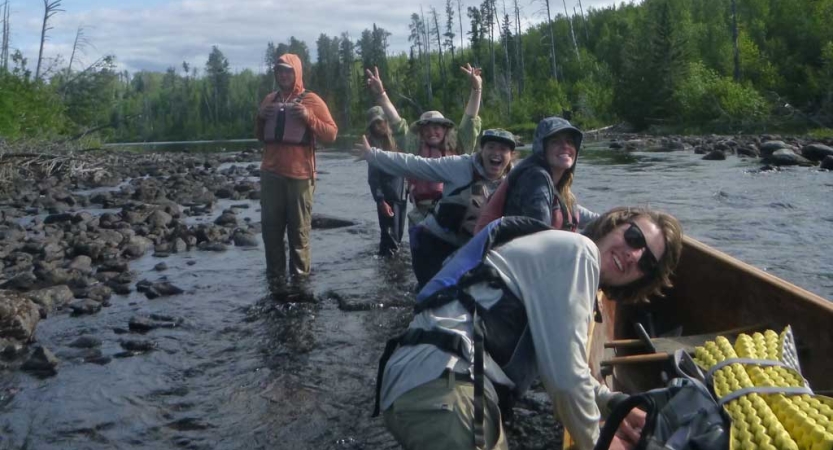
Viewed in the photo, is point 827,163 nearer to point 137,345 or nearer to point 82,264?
point 82,264

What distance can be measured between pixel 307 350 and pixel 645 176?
51.5ft

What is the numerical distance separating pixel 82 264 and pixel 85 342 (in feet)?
11.9

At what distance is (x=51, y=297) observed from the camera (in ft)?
26.9

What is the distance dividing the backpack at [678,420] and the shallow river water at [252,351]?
263 cm

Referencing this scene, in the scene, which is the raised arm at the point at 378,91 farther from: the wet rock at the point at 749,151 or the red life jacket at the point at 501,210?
the wet rock at the point at 749,151

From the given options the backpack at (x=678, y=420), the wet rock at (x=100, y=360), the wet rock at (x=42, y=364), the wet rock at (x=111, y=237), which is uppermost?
the backpack at (x=678, y=420)

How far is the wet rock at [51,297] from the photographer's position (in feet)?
26.1

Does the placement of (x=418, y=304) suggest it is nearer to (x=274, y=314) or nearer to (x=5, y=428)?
(x=5, y=428)

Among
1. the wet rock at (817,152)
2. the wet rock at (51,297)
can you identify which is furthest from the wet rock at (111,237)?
the wet rock at (817,152)

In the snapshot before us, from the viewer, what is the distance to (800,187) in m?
16.7

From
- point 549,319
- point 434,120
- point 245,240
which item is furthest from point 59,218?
point 549,319

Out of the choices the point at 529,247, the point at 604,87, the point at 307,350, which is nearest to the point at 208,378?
the point at 307,350

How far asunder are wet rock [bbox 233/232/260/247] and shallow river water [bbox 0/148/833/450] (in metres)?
0.46

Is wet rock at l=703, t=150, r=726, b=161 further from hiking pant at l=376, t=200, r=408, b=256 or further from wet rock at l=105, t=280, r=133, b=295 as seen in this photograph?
wet rock at l=105, t=280, r=133, b=295
